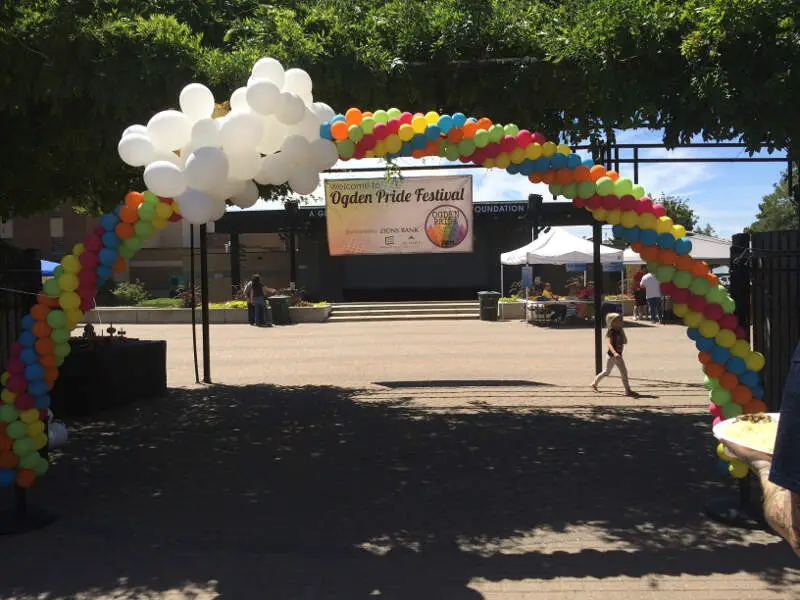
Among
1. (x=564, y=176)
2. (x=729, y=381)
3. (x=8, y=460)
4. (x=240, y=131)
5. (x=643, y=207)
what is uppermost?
(x=240, y=131)

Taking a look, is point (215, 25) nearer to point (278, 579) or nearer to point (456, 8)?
point (456, 8)

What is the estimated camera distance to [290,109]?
4887mm

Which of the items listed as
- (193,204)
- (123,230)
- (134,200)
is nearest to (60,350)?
(123,230)

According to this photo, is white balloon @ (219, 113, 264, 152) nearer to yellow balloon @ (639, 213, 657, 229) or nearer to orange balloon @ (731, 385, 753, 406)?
yellow balloon @ (639, 213, 657, 229)

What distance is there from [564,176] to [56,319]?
3.56 m

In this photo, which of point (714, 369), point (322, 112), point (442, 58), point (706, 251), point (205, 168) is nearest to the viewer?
point (205, 168)

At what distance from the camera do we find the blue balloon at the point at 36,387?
5137 mm

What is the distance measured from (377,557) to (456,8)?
456 centimetres

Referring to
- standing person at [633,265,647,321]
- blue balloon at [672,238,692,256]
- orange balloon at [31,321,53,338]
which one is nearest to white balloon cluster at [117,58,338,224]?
orange balloon at [31,321,53,338]

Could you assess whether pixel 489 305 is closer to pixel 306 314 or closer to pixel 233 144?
pixel 306 314

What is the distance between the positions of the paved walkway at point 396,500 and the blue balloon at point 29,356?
3.78 feet

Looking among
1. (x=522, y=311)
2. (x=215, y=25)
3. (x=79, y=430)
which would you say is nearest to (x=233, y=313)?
(x=522, y=311)

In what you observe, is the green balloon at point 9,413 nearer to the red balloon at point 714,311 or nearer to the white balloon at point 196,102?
the white balloon at point 196,102

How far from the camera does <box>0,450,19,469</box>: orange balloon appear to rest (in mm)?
5137
